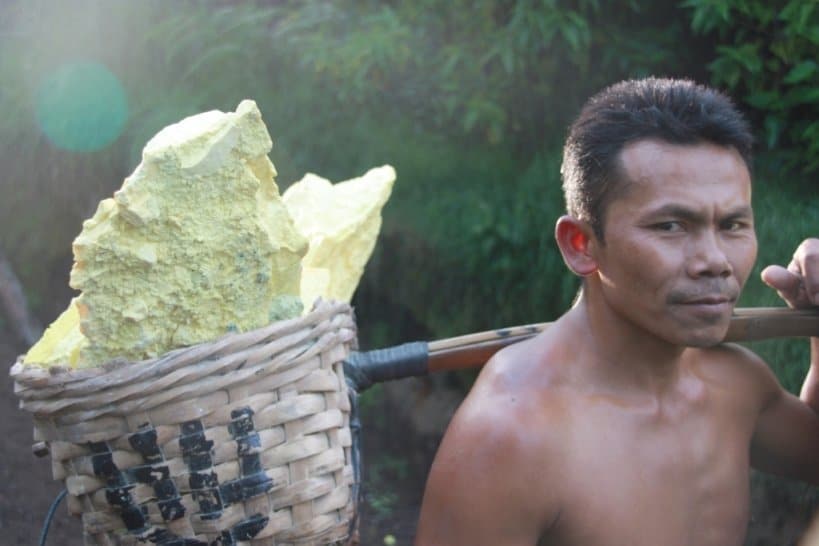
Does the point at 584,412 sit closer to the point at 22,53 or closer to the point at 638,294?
the point at 638,294

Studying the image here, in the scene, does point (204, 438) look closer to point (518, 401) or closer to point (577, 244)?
point (518, 401)

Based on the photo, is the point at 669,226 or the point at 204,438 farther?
the point at 669,226

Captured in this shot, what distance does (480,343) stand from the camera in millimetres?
2053

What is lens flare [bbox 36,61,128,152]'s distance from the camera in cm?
496

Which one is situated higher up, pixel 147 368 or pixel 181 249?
pixel 181 249

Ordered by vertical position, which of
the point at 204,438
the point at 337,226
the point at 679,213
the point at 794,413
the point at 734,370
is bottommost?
the point at 794,413

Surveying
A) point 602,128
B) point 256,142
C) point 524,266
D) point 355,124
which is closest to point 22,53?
point 355,124

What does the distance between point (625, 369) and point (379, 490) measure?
2.70 m

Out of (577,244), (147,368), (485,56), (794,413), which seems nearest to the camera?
(147,368)

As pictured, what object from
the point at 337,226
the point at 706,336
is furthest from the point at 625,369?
the point at 337,226

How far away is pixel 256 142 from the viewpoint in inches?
71.5

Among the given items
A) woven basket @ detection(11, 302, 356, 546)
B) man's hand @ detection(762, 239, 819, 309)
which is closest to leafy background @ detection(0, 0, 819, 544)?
man's hand @ detection(762, 239, 819, 309)

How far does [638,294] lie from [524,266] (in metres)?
2.13

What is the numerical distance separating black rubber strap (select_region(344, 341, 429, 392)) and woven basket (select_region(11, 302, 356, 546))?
5.6 inches
